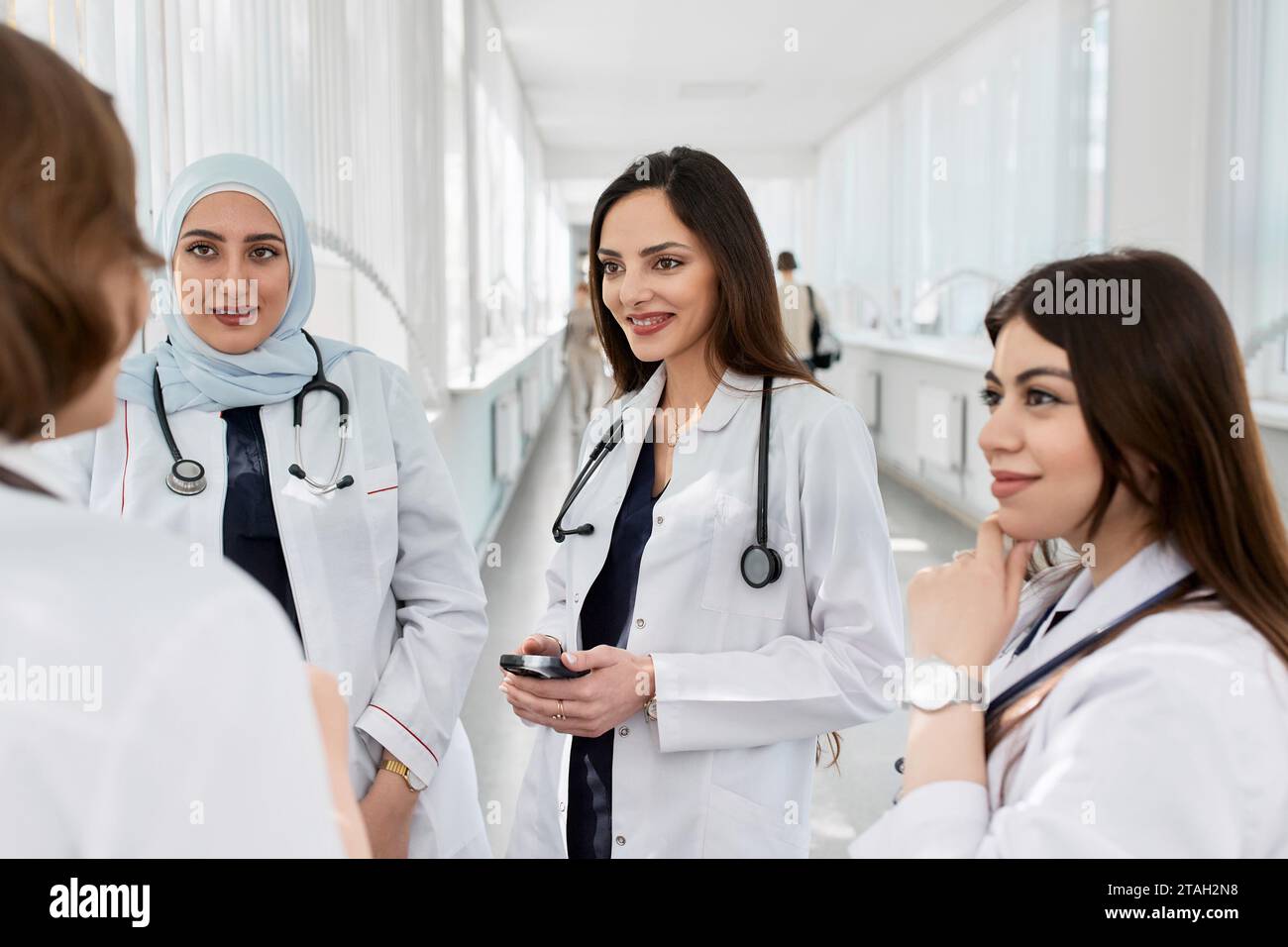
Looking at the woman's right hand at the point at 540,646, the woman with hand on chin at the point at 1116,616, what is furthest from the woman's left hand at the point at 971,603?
the woman's right hand at the point at 540,646

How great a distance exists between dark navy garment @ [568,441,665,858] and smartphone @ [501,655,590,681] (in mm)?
176

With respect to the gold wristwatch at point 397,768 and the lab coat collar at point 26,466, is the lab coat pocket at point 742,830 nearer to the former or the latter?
the gold wristwatch at point 397,768

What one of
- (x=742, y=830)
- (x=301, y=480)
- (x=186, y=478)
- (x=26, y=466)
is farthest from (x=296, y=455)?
(x=26, y=466)

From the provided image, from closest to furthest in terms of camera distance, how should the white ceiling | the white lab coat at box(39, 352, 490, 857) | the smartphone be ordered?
the smartphone → the white lab coat at box(39, 352, 490, 857) → the white ceiling

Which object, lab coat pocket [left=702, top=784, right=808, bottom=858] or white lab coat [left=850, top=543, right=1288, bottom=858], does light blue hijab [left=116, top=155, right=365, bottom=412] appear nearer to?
lab coat pocket [left=702, top=784, right=808, bottom=858]

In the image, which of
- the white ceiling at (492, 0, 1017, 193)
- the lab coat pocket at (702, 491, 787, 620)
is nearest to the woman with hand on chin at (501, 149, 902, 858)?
the lab coat pocket at (702, 491, 787, 620)

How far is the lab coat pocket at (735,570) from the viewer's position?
61.4 inches

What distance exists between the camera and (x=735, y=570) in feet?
5.15

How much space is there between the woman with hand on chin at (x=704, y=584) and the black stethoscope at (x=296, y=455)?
1.16 ft

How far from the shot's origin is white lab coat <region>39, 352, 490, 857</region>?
1.54m

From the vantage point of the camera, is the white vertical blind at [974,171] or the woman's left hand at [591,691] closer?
the woman's left hand at [591,691]

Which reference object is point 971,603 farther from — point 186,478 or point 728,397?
point 186,478
